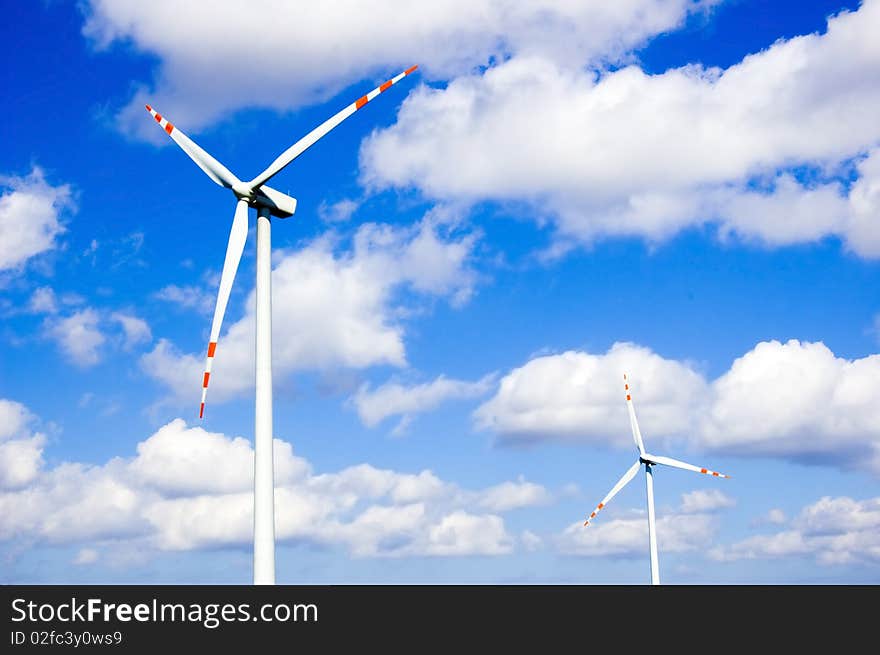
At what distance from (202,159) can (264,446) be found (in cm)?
1749

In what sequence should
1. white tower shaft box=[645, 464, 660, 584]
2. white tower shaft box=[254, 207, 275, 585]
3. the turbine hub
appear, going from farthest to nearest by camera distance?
white tower shaft box=[645, 464, 660, 584]
the turbine hub
white tower shaft box=[254, 207, 275, 585]

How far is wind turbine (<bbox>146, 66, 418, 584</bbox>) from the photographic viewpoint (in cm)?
4938

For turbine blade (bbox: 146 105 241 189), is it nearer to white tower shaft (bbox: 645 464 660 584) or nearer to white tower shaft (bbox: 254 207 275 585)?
white tower shaft (bbox: 254 207 275 585)

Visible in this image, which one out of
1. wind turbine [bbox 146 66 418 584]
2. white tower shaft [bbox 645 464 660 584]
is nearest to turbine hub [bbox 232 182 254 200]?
wind turbine [bbox 146 66 418 584]

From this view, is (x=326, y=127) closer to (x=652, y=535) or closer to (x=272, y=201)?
(x=272, y=201)

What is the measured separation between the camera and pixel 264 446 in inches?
1986

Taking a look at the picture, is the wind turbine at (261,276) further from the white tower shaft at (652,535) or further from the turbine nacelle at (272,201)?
the white tower shaft at (652,535)

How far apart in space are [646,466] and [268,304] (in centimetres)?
6819

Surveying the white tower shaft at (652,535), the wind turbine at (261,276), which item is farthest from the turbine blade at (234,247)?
the white tower shaft at (652,535)
